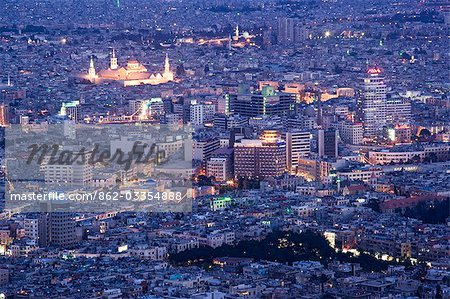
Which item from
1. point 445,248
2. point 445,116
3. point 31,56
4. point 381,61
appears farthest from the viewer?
point 31,56

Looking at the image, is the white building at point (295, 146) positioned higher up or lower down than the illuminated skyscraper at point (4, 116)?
lower down

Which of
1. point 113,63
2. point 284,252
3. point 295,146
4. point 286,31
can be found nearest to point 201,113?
point 295,146

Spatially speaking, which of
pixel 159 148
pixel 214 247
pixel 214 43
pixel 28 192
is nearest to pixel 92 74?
pixel 214 43

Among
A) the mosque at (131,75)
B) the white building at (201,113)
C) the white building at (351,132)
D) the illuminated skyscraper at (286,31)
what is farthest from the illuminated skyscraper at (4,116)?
the illuminated skyscraper at (286,31)

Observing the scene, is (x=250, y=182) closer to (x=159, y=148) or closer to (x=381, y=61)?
(x=159, y=148)

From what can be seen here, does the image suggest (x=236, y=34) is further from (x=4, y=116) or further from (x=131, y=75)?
(x=4, y=116)

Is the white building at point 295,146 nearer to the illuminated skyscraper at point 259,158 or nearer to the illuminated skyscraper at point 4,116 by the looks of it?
the illuminated skyscraper at point 259,158
